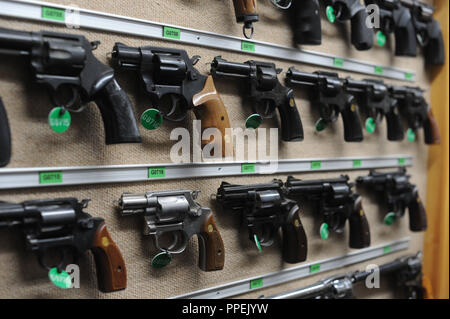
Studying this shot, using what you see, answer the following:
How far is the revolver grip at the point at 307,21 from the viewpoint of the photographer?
71.3 inches

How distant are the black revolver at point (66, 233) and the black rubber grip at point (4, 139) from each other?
0.38 feet

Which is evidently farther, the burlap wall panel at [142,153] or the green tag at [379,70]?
the green tag at [379,70]

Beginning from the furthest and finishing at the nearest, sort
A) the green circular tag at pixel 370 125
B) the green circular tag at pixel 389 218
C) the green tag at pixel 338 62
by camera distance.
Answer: the green circular tag at pixel 389 218, the green circular tag at pixel 370 125, the green tag at pixel 338 62

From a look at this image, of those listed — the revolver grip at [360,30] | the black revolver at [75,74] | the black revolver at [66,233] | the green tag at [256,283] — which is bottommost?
the green tag at [256,283]

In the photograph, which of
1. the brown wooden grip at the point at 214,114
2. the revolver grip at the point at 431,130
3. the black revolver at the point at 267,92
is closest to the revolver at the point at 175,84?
the brown wooden grip at the point at 214,114

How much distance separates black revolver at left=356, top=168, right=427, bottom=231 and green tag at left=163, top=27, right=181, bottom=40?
3.71 ft

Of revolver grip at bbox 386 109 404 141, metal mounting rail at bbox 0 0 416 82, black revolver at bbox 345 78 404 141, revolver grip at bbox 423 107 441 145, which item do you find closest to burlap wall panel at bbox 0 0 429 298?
metal mounting rail at bbox 0 0 416 82

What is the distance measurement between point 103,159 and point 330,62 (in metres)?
1.15

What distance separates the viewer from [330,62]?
6.73 ft

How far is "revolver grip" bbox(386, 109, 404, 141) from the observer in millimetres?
2287

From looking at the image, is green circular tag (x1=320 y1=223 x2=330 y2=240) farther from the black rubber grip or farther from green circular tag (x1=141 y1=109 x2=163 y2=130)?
the black rubber grip

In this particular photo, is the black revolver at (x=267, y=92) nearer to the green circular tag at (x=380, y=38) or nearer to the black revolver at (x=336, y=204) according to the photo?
the black revolver at (x=336, y=204)

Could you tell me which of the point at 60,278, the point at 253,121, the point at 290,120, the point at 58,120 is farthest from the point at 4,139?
the point at 290,120
